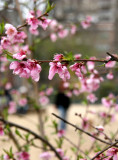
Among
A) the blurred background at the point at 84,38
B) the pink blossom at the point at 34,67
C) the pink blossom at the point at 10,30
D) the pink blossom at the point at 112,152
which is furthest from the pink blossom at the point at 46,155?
the blurred background at the point at 84,38

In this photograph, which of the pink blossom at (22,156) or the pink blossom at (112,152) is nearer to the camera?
the pink blossom at (112,152)

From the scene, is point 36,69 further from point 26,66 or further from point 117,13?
point 117,13

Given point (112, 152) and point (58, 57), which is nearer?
point (58, 57)

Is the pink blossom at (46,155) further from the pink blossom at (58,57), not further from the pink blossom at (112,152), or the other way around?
the pink blossom at (58,57)

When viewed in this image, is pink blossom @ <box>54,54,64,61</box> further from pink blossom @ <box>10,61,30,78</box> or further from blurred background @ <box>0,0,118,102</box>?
blurred background @ <box>0,0,118,102</box>

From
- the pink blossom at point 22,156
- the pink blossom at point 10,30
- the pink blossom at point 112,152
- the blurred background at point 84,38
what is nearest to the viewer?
the pink blossom at point 112,152

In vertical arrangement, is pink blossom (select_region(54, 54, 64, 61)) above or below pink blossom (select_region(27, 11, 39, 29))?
below

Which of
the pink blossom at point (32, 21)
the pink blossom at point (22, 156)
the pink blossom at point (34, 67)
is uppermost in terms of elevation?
the pink blossom at point (32, 21)

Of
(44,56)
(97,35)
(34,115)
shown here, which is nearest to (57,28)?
(34,115)

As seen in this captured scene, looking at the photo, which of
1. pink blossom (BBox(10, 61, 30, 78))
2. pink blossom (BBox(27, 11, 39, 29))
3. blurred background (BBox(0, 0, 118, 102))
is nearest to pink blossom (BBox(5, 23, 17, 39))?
pink blossom (BBox(27, 11, 39, 29))

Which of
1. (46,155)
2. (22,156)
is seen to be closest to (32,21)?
(22,156)

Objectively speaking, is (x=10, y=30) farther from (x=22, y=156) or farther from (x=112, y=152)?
(x=22, y=156)

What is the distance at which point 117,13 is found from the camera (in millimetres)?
25359

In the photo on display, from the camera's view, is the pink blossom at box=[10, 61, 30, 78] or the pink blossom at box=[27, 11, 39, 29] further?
the pink blossom at box=[27, 11, 39, 29]
